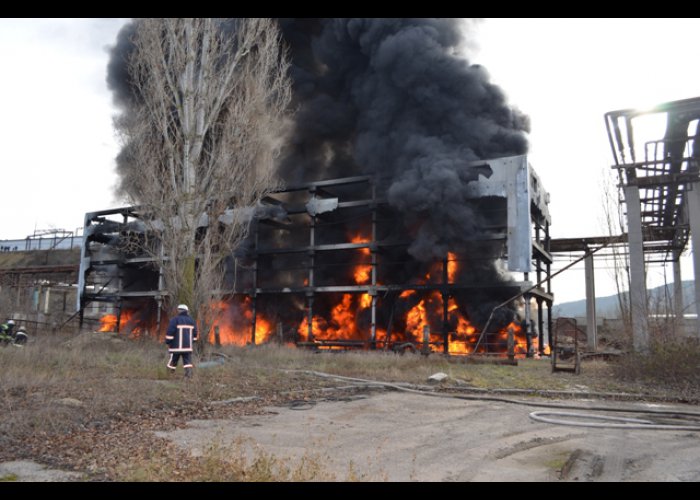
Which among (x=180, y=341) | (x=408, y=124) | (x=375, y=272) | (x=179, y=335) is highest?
(x=408, y=124)

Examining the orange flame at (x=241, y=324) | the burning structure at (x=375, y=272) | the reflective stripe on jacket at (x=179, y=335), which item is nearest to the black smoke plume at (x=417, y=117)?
the burning structure at (x=375, y=272)

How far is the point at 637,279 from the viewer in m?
13.6

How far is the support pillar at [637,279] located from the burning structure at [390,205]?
217 inches

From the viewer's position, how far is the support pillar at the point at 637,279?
1230 centimetres

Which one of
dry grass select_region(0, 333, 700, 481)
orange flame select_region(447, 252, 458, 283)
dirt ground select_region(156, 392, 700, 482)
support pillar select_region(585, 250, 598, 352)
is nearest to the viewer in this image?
dry grass select_region(0, 333, 700, 481)

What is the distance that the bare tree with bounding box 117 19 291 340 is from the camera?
540 inches

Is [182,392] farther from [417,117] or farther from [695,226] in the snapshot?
[417,117]

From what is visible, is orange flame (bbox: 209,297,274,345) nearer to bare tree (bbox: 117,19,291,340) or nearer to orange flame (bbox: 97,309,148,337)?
orange flame (bbox: 97,309,148,337)

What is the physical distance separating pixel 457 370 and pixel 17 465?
1075 centimetres

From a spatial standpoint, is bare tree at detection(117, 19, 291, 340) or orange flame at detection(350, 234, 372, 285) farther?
orange flame at detection(350, 234, 372, 285)

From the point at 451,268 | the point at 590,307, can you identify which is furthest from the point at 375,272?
the point at 590,307

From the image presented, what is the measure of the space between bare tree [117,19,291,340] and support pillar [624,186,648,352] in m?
9.96

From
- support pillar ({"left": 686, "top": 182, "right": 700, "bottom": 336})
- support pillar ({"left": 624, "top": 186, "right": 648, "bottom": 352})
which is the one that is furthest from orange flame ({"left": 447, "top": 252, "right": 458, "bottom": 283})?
support pillar ({"left": 686, "top": 182, "right": 700, "bottom": 336})

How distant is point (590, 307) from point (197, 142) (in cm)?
1946
